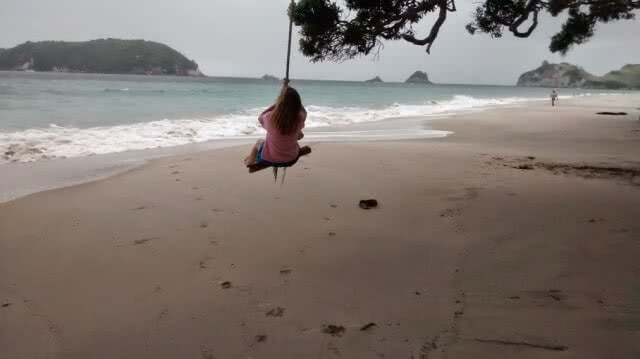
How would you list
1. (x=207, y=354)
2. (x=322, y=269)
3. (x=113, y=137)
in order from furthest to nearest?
1. (x=113, y=137)
2. (x=322, y=269)
3. (x=207, y=354)

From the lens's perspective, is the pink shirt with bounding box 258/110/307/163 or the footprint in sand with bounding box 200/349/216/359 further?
the pink shirt with bounding box 258/110/307/163

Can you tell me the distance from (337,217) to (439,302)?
6.92ft

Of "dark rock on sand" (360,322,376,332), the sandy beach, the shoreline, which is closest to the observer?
the sandy beach

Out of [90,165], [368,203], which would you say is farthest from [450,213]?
[90,165]

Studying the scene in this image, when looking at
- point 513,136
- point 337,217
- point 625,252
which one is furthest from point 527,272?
point 513,136

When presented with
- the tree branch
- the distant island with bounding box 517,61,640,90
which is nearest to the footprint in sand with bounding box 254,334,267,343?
the tree branch

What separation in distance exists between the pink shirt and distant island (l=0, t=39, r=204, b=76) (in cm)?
10873

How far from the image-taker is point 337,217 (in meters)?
5.21

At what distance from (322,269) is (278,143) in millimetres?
1349

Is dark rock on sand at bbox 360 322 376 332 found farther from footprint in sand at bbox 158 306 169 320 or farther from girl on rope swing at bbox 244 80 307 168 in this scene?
girl on rope swing at bbox 244 80 307 168

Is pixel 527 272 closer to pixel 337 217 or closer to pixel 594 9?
pixel 337 217

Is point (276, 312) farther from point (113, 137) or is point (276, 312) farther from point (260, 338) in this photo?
point (113, 137)

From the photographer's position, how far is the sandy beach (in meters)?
2.79

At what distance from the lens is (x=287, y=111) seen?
14.4 ft
